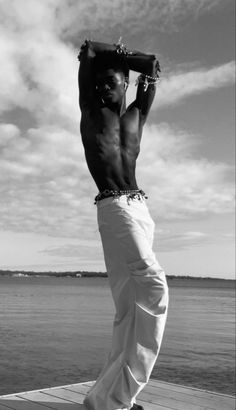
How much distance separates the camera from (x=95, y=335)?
23.8 m

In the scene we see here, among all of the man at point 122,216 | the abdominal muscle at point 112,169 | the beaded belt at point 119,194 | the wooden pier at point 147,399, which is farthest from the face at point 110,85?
the wooden pier at point 147,399

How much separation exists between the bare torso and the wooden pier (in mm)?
2208

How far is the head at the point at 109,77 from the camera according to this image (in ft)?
14.8

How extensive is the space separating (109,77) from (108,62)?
140 mm

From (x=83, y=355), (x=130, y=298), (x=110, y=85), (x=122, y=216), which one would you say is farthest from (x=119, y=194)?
(x=83, y=355)

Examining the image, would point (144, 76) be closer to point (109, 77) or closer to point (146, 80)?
point (146, 80)

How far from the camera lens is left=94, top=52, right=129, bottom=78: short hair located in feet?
14.8

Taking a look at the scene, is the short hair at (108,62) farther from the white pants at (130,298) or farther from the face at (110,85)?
the white pants at (130,298)

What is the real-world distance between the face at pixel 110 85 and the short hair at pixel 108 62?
0.14 ft

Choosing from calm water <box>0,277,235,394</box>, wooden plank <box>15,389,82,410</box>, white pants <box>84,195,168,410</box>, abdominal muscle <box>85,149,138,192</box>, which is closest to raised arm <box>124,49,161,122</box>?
abdominal muscle <box>85,149,138,192</box>

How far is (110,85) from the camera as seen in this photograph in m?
4.53

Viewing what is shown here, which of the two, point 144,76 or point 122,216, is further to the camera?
point 144,76

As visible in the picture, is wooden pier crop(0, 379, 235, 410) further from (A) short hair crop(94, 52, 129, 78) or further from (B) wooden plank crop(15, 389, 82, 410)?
(A) short hair crop(94, 52, 129, 78)

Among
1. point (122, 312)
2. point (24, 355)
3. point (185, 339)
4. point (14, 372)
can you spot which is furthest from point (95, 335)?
point (122, 312)
